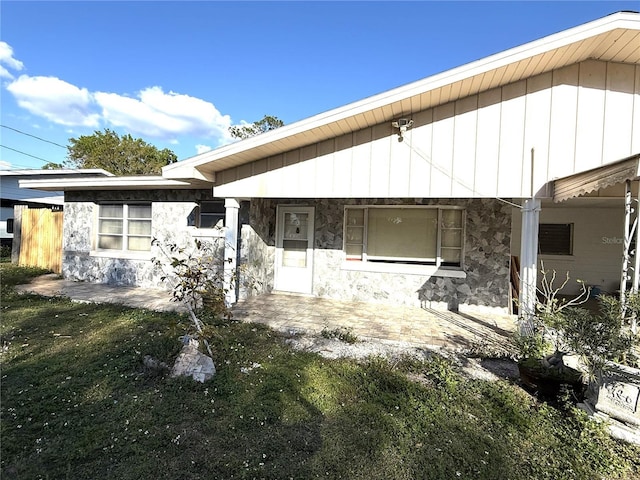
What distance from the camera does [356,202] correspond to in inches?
294

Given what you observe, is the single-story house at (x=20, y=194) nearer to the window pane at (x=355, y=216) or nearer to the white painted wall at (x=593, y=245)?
the window pane at (x=355, y=216)

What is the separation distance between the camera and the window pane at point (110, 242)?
8.69m

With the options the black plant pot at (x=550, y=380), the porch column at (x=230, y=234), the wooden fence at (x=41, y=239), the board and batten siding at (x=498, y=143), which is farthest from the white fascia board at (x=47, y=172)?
the black plant pot at (x=550, y=380)

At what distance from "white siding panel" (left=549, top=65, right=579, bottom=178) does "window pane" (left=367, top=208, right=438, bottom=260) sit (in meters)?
2.77

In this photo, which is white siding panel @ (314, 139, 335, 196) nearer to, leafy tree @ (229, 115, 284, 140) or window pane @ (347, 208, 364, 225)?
window pane @ (347, 208, 364, 225)

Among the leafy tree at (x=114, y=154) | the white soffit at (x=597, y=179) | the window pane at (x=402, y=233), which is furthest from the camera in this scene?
the leafy tree at (x=114, y=154)

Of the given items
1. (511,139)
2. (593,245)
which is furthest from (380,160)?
(593,245)

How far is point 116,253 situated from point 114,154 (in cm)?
2324

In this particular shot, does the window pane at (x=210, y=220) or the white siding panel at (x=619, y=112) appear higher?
the white siding panel at (x=619, y=112)

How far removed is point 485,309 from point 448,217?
6.81 ft

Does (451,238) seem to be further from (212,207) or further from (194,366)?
(194,366)

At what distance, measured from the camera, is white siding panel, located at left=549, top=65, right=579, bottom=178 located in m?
4.45

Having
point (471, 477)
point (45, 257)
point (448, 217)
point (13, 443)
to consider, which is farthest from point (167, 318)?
point (45, 257)

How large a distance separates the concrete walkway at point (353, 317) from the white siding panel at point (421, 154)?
2.29 metres
